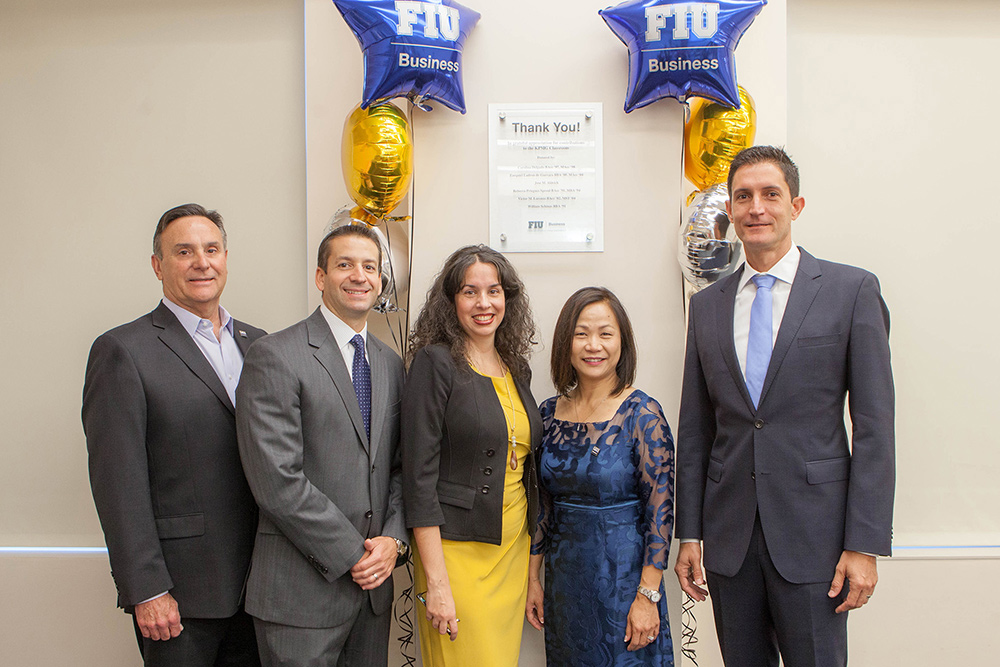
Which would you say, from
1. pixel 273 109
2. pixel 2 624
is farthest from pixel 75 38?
pixel 2 624

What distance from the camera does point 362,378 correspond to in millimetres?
1773

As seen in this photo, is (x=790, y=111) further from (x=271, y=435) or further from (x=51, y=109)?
(x=51, y=109)

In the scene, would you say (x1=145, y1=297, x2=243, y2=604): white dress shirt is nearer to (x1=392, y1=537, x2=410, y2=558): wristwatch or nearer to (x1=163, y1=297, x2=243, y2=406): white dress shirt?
(x1=163, y1=297, x2=243, y2=406): white dress shirt

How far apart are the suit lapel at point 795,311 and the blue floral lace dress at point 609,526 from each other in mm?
388

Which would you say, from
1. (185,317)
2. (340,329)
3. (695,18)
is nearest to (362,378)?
(340,329)

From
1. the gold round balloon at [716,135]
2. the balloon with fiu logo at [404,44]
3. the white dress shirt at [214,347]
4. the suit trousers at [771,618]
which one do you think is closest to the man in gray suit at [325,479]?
the white dress shirt at [214,347]

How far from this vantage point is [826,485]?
5.26 ft

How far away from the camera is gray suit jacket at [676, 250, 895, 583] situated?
5.14 feet

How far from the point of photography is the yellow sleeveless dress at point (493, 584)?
72.1 inches

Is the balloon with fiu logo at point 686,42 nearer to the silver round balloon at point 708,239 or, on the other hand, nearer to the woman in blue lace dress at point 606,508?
the silver round balloon at point 708,239

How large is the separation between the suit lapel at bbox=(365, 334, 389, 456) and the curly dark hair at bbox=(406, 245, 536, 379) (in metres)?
0.17

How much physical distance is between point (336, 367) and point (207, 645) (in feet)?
2.75

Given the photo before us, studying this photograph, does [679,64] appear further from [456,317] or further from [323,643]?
[323,643]

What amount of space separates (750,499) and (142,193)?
2.76 meters
